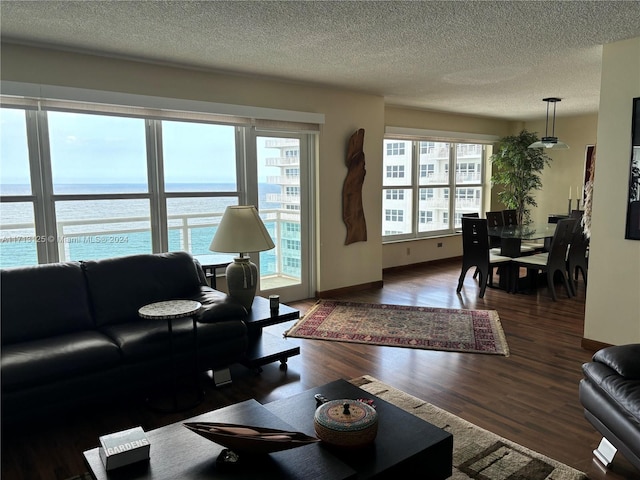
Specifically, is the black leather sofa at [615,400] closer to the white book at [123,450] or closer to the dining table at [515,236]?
the white book at [123,450]

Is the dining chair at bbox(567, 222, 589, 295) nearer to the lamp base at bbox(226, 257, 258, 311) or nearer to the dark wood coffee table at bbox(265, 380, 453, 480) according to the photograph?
the lamp base at bbox(226, 257, 258, 311)

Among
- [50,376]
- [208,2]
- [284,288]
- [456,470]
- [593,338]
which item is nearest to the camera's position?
[456,470]

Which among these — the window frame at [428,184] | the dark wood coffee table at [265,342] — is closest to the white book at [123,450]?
the dark wood coffee table at [265,342]

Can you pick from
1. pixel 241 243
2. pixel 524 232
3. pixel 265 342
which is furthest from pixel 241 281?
pixel 524 232

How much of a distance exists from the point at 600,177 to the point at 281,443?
3329mm

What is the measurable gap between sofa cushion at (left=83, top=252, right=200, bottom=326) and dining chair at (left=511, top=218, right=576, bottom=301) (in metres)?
3.95

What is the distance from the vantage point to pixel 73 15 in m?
2.87

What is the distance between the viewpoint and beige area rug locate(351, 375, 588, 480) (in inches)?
84.5

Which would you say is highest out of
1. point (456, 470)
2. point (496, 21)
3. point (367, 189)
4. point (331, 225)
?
point (496, 21)

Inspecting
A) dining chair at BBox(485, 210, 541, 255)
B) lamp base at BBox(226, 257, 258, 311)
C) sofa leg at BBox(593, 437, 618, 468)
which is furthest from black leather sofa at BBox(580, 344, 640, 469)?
dining chair at BBox(485, 210, 541, 255)

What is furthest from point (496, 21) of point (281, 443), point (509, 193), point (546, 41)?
point (509, 193)

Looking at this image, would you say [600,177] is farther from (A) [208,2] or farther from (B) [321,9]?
(A) [208,2]

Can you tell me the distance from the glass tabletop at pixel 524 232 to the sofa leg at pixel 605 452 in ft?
11.4

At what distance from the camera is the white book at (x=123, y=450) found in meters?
1.68
